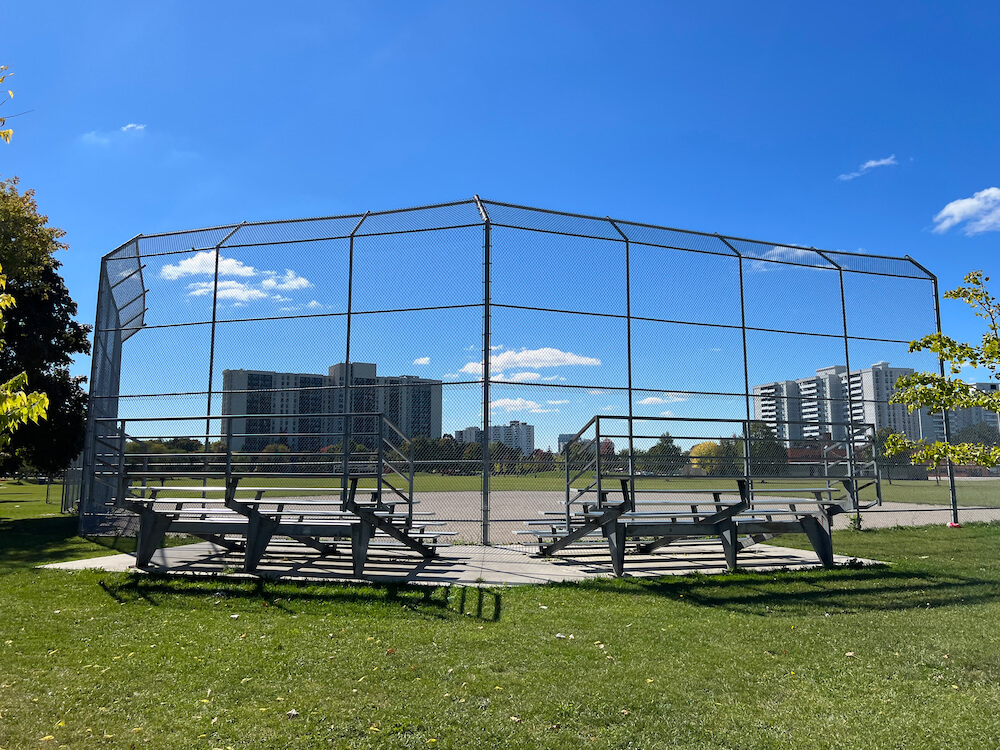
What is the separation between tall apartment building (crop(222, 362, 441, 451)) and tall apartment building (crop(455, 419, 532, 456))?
0.53 m

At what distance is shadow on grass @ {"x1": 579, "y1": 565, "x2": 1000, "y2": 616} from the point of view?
6.57 metres

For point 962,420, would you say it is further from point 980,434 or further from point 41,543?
point 41,543

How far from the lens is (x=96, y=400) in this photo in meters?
13.1

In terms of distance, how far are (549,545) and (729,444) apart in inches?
213

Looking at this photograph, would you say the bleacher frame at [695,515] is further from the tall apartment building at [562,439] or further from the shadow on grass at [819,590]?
the tall apartment building at [562,439]

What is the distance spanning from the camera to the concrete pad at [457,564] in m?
8.08

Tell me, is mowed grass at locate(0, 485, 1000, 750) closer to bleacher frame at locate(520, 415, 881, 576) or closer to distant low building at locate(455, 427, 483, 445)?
bleacher frame at locate(520, 415, 881, 576)

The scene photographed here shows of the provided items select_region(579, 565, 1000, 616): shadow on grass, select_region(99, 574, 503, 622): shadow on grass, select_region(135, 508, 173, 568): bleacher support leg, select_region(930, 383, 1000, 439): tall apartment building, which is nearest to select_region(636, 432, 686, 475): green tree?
select_region(579, 565, 1000, 616): shadow on grass

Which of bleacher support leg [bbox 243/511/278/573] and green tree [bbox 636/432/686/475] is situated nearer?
bleacher support leg [bbox 243/511/278/573]

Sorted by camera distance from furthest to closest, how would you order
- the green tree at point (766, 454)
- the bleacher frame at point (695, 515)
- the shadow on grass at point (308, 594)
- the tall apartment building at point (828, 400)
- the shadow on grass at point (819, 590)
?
the tall apartment building at point (828, 400) < the green tree at point (766, 454) < the bleacher frame at point (695, 515) < the shadow on grass at point (819, 590) < the shadow on grass at point (308, 594)

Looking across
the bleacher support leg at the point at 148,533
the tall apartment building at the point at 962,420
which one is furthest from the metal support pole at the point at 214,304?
the tall apartment building at the point at 962,420

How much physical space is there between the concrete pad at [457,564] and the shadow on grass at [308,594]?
383 millimetres

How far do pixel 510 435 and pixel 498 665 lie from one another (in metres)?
6.86

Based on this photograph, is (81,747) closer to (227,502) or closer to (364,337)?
(227,502)
